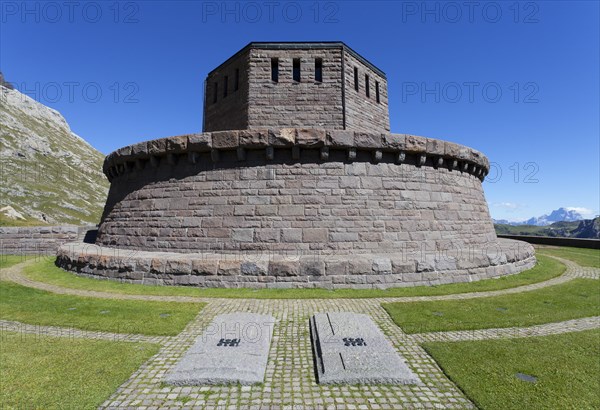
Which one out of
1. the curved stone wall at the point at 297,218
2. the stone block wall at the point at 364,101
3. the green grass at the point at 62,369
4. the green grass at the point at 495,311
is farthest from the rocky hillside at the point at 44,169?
the green grass at the point at 495,311

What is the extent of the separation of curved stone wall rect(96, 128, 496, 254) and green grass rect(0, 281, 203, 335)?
311 centimetres

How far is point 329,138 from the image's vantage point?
9.76 m

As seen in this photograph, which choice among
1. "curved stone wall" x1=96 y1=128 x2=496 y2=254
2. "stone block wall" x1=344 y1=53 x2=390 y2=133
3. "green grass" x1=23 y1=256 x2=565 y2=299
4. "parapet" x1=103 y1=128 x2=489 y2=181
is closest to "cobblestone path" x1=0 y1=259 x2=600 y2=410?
"green grass" x1=23 y1=256 x2=565 y2=299

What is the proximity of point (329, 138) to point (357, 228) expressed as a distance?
Result: 3018 mm

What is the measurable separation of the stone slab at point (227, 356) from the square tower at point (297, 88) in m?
10.6

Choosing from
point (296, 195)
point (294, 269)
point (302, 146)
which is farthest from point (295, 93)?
point (294, 269)

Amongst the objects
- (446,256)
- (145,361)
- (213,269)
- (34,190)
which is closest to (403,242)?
(446,256)

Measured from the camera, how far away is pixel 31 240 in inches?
642

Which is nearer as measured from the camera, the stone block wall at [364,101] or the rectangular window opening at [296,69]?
the stone block wall at [364,101]

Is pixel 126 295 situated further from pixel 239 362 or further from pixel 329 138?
pixel 329 138

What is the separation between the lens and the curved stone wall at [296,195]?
9.53 meters

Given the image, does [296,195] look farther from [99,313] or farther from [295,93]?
[295,93]

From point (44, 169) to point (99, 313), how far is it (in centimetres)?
12254

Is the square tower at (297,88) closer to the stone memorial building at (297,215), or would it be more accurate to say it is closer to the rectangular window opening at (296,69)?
the rectangular window opening at (296,69)
